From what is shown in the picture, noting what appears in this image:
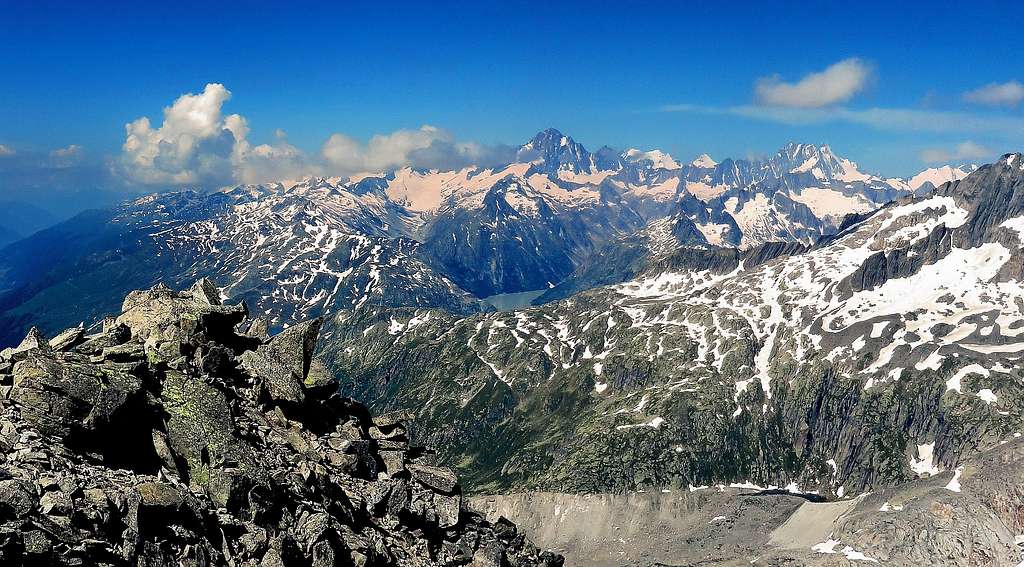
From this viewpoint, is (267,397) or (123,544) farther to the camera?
(267,397)

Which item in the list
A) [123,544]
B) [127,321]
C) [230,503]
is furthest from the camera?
[127,321]

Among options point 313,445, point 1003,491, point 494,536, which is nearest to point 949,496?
point 1003,491

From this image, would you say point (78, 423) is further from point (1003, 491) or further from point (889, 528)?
point (1003, 491)

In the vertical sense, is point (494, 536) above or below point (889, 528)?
above

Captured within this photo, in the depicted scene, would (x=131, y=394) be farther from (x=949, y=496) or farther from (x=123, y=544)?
(x=949, y=496)

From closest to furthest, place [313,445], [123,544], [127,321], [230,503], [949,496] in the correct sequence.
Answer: [123,544], [230,503], [313,445], [127,321], [949,496]

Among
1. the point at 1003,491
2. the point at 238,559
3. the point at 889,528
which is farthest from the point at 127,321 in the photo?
the point at 1003,491

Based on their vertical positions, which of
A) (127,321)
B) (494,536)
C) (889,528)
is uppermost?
(127,321)
